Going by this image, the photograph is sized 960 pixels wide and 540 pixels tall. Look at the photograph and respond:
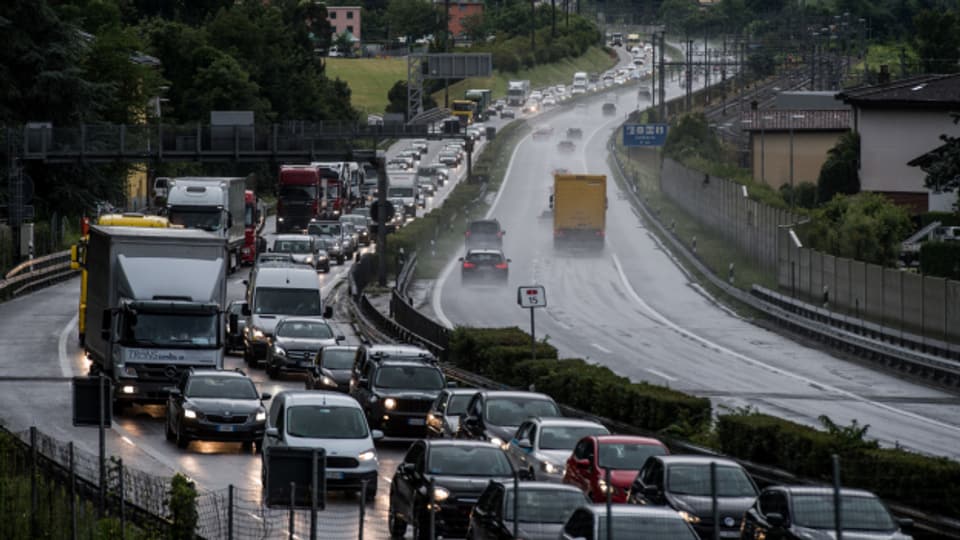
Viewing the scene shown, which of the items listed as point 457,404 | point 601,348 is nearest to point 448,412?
point 457,404

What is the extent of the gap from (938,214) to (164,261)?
45.2 m

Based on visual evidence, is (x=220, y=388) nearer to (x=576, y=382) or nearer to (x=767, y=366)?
(x=576, y=382)

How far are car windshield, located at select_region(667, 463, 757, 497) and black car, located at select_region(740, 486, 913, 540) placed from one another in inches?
91.1

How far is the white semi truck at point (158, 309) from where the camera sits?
37.4 metres

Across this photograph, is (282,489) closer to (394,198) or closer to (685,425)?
(685,425)

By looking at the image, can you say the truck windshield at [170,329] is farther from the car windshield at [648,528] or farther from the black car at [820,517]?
the car windshield at [648,528]

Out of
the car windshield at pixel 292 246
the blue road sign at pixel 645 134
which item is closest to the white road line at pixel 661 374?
the car windshield at pixel 292 246

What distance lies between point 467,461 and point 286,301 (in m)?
26.0

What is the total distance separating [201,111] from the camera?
134875 mm

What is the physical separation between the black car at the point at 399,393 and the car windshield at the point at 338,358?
3890mm

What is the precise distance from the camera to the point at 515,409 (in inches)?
1172

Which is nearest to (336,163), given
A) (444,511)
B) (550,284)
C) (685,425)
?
(550,284)

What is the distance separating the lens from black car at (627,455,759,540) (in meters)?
21.2

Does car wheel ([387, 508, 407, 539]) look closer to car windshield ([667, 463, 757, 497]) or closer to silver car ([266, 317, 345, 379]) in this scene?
car windshield ([667, 463, 757, 497])
